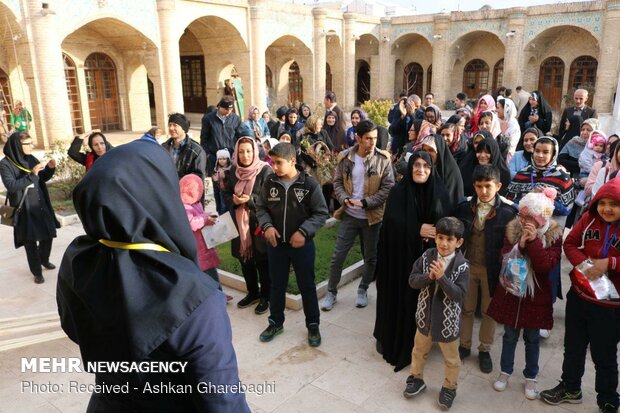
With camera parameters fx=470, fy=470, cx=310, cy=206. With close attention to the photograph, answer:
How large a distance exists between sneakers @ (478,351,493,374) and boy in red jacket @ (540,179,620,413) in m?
0.42

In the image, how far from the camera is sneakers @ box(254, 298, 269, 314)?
436 centimetres

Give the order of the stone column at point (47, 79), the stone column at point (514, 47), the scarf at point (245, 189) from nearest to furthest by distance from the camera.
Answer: the scarf at point (245, 189), the stone column at point (47, 79), the stone column at point (514, 47)

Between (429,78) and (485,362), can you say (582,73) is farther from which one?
(485,362)

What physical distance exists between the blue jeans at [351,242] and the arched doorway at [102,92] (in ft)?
45.8

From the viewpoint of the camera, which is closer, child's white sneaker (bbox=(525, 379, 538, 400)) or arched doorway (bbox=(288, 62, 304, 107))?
child's white sneaker (bbox=(525, 379, 538, 400))

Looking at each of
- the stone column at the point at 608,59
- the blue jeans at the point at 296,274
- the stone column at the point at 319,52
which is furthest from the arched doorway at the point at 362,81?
the blue jeans at the point at 296,274

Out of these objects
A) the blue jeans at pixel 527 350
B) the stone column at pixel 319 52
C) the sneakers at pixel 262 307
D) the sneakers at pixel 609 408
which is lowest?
the sneakers at pixel 262 307

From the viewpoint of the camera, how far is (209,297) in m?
1.28

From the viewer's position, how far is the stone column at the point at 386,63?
23922 mm

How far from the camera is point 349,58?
22.2m

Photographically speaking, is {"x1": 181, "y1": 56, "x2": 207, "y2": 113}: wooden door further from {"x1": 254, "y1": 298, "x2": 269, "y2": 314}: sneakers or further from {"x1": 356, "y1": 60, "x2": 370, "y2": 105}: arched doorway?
{"x1": 254, "y1": 298, "x2": 269, "y2": 314}: sneakers

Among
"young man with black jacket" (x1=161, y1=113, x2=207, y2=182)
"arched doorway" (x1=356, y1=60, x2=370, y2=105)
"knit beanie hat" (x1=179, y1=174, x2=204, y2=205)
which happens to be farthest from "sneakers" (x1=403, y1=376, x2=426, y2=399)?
"arched doorway" (x1=356, y1=60, x2=370, y2=105)

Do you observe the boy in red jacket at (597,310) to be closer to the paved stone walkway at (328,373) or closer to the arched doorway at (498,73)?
the paved stone walkway at (328,373)

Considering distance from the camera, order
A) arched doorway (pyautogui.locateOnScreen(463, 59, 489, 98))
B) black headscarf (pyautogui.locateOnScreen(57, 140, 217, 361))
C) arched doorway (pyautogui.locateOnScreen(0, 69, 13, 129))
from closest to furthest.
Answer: black headscarf (pyautogui.locateOnScreen(57, 140, 217, 361)) < arched doorway (pyautogui.locateOnScreen(0, 69, 13, 129)) < arched doorway (pyautogui.locateOnScreen(463, 59, 489, 98))
